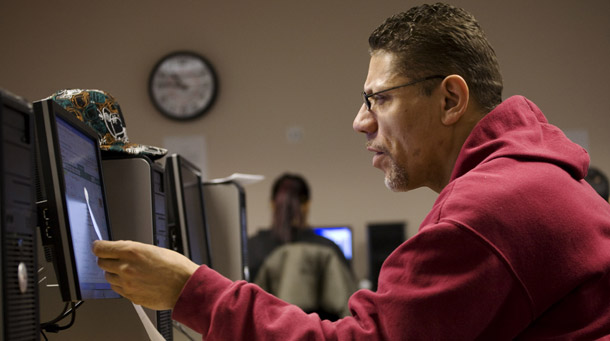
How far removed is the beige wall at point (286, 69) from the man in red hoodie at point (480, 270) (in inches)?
158

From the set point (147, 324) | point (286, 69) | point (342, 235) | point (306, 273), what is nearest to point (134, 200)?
point (147, 324)

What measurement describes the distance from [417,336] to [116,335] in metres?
0.79

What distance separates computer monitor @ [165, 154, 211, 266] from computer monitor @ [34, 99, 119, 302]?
1.30ft

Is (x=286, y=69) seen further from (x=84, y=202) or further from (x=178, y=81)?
(x=84, y=202)

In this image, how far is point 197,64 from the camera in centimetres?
528

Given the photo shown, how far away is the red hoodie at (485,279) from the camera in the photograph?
995 millimetres

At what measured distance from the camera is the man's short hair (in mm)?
1376

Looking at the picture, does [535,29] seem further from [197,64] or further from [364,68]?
[197,64]

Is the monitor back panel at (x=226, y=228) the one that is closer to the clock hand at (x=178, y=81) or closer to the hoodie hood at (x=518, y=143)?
the hoodie hood at (x=518, y=143)

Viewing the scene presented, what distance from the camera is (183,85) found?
209 inches

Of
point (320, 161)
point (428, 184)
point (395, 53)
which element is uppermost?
point (395, 53)

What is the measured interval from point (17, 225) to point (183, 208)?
2.72 ft

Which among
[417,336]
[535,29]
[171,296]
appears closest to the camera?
[417,336]

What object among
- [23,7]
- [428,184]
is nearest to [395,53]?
[428,184]
